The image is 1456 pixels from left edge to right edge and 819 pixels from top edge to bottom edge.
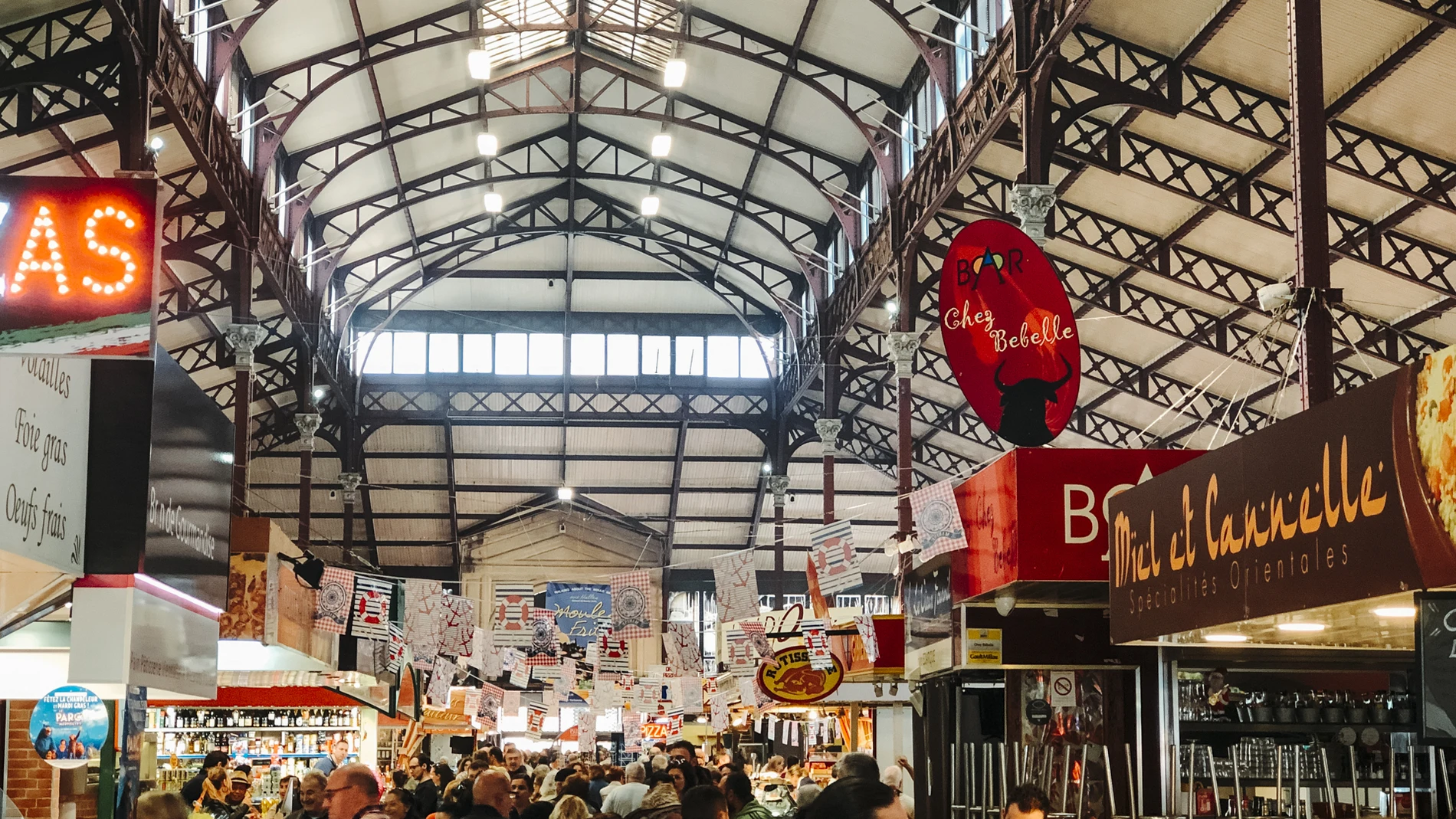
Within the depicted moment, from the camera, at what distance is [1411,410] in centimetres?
510

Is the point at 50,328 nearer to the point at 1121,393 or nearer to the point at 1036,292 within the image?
the point at 1036,292

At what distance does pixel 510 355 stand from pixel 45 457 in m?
31.0

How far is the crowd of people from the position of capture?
3426mm

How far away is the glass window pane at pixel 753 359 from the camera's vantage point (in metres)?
37.0

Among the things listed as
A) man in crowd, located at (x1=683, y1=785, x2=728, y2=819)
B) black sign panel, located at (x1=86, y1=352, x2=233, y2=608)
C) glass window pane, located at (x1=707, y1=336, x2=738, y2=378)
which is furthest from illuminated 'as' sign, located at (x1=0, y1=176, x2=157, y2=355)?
glass window pane, located at (x1=707, y1=336, x2=738, y2=378)

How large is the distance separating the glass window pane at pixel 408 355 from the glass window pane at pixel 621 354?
4582mm

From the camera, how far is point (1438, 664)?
209 inches

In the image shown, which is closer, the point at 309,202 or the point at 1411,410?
the point at 1411,410

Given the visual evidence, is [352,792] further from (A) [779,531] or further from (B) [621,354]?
(B) [621,354]

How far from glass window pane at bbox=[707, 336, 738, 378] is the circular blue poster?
29629mm

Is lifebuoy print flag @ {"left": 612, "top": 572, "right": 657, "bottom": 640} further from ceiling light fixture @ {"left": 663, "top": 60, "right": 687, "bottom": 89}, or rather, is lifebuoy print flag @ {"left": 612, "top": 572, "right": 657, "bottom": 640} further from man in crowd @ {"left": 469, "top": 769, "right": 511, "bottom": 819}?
man in crowd @ {"left": 469, "top": 769, "right": 511, "bottom": 819}

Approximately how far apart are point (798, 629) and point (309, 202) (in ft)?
38.3

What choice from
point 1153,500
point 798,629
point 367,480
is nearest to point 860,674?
point 798,629

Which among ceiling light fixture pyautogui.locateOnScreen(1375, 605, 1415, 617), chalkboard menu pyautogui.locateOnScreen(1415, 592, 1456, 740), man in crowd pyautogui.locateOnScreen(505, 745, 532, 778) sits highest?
ceiling light fixture pyautogui.locateOnScreen(1375, 605, 1415, 617)
